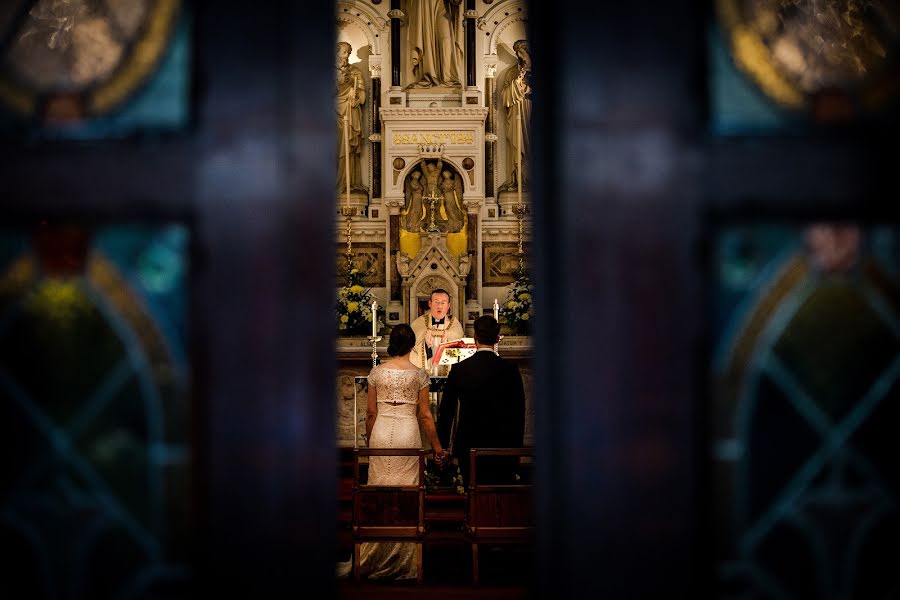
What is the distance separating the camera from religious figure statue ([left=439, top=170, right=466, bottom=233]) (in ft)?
28.4

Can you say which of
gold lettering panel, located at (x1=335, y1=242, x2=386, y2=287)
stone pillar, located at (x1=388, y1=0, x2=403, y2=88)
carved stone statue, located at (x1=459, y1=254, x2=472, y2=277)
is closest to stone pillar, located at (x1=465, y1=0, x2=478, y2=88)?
stone pillar, located at (x1=388, y1=0, x2=403, y2=88)

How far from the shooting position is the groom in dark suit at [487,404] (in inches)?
163

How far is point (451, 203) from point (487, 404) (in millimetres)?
4848

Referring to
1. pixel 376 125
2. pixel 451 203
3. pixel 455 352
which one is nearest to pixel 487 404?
pixel 455 352

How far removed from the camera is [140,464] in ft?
3.88

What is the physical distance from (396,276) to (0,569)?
24.4 feet

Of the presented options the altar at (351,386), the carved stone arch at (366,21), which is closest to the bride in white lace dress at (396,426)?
the altar at (351,386)

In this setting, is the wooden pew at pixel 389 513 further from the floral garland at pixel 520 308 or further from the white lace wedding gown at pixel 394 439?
the floral garland at pixel 520 308

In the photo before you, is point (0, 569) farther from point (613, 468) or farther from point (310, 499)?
point (613, 468)

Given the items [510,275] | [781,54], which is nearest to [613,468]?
[781,54]

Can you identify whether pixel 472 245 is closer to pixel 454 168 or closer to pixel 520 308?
pixel 454 168

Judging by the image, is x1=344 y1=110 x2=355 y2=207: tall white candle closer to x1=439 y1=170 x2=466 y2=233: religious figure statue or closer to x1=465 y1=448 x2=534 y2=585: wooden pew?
x1=439 y1=170 x2=466 y2=233: religious figure statue

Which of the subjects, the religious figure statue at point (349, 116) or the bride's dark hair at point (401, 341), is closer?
the bride's dark hair at point (401, 341)

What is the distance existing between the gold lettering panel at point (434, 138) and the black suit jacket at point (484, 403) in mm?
4938
